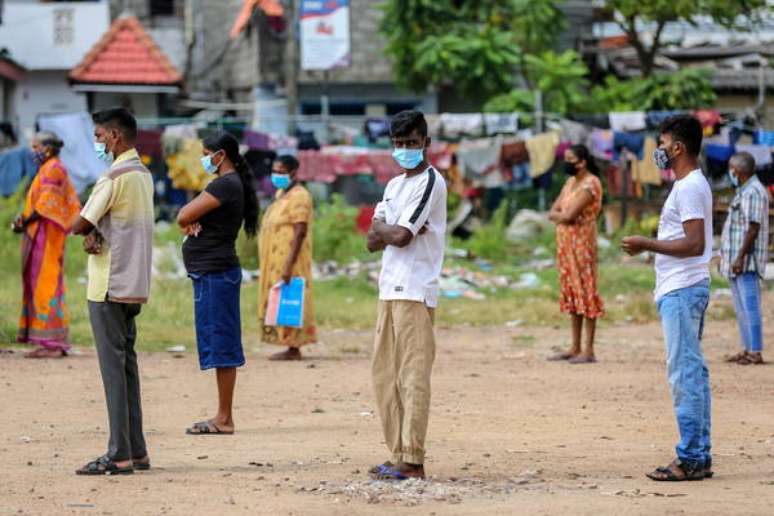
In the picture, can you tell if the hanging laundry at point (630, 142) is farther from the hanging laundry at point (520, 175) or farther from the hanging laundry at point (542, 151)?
the hanging laundry at point (520, 175)

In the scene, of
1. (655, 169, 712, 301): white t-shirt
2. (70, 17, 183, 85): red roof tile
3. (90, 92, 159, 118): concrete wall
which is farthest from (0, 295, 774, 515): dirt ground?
(90, 92, 159, 118): concrete wall

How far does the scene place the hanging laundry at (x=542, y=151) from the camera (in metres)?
22.9

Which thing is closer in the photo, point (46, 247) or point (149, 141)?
point (46, 247)

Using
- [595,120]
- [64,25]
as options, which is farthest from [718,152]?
[64,25]

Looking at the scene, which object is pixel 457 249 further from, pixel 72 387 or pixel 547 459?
pixel 547 459

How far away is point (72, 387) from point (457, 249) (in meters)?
11.5

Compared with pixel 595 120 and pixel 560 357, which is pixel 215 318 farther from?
pixel 595 120

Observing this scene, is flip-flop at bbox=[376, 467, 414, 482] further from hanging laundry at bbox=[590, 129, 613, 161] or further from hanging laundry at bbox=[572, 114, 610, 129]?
hanging laundry at bbox=[572, 114, 610, 129]

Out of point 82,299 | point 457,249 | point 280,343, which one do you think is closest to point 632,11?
point 457,249

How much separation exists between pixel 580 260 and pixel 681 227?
5375 mm

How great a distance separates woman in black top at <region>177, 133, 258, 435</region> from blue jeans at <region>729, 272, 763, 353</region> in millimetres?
5292

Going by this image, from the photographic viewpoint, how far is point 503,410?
32.5 ft

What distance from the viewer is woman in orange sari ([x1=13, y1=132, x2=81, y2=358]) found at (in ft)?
39.9

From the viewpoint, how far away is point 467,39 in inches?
1025
